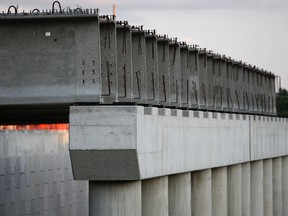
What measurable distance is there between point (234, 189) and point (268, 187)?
1418 centimetres

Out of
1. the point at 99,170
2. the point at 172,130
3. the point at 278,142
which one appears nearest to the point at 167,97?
the point at 172,130

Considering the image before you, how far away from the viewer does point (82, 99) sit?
122 ft

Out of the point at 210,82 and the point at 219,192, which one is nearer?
the point at 219,192

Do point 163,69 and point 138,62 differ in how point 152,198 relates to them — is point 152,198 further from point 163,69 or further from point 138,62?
point 163,69

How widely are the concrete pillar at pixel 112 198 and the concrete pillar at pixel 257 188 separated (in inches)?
1334

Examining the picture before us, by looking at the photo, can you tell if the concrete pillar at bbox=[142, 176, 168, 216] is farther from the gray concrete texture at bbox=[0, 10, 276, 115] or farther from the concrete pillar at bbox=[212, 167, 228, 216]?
the concrete pillar at bbox=[212, 167, 228, 216]

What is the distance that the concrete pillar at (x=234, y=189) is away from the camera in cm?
5993

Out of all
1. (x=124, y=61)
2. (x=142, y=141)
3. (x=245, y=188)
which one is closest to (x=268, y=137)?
(x=245, y=188)

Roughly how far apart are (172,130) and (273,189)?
3901 centimetres

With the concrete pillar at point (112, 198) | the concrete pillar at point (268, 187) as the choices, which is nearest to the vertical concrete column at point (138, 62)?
the concrete pillar at point (112, 198)

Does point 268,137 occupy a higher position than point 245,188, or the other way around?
point 268,137

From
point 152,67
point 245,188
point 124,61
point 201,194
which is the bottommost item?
point 245,188

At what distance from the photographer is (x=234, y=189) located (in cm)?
6119

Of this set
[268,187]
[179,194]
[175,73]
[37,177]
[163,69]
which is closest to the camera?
[179,194]
